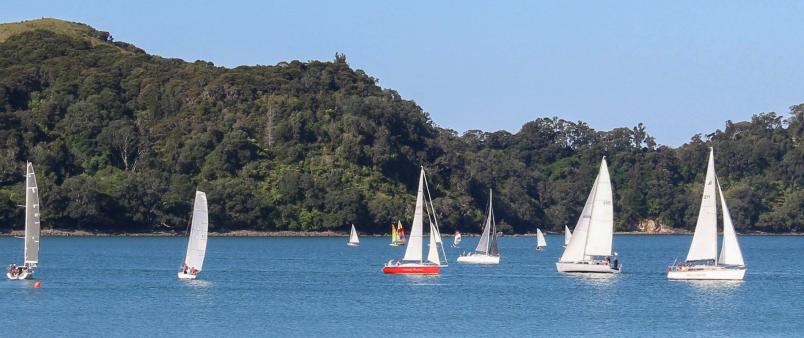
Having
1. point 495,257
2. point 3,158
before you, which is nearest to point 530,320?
point 495,257

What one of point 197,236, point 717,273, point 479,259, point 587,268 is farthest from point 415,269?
point 479,259

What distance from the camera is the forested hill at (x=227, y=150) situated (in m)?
149

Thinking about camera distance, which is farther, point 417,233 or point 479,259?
point 479,259

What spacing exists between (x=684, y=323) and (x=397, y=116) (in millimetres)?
116708

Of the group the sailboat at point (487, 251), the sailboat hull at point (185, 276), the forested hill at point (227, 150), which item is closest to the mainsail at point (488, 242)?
the sailboat at point (487, 251)

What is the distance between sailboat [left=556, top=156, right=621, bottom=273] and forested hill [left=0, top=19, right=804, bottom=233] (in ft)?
243

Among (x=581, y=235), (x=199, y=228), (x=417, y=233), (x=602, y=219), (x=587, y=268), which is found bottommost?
(x=587, y=268)

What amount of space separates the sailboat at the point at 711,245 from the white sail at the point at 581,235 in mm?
5699

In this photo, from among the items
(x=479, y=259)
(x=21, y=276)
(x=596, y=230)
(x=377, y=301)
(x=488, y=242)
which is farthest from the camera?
(x=488, y=242)

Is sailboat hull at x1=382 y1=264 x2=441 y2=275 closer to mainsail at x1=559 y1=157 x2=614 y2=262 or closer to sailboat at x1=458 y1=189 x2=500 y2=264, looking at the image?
mainsail at x1=559 y1=157 x2=614 y2=262

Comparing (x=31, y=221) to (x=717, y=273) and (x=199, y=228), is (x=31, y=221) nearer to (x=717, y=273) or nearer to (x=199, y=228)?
(x=199, y=228)

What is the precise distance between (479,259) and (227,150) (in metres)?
65.3

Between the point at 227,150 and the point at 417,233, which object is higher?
the point at 227,150

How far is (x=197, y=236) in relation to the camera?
71000 mm
